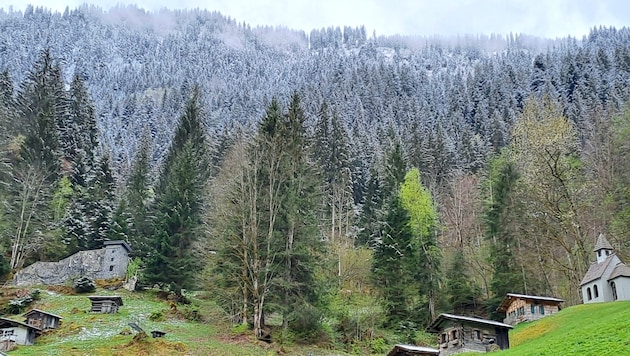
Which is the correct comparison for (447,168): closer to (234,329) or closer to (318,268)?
(318,268)

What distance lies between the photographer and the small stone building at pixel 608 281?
35.6 metres

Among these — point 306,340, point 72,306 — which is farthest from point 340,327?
point 72,306

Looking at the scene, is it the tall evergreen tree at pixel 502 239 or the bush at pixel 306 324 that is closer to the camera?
the bush at pixel 306 324

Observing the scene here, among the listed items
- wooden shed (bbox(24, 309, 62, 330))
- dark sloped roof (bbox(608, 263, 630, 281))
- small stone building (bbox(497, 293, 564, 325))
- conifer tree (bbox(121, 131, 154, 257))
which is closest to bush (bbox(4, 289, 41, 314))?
wooden shed (bbox(24, 309, 62, 330))

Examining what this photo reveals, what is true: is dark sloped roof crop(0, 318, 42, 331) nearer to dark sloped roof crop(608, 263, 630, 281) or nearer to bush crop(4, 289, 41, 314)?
bush crop(4, 289, 41, 314)

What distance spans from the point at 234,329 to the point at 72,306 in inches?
573

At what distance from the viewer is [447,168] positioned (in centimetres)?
7519

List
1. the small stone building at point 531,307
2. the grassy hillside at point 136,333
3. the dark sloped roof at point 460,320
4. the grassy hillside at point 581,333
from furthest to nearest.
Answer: the small stone building at point 531,307, the dark sloped roof at point 460,320, the grassy hillside at point 136,333, the grassy hillside at point 581,333

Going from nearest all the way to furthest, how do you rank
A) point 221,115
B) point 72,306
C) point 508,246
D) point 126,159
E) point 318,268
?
point 318,268, point 72,306, point 508,246, point 126,159, point 221,115

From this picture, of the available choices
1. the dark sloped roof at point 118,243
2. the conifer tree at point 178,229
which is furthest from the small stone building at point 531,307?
the dark sloped roof at point 118,243

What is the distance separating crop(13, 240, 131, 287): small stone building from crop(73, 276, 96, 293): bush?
3677 millimetres

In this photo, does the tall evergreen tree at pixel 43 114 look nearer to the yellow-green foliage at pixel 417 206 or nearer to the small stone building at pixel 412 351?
the yellow-green foliage at pixel 417 206

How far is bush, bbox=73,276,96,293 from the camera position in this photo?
45375 millimetres

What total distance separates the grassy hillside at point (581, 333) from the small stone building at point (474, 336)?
8.31ft
